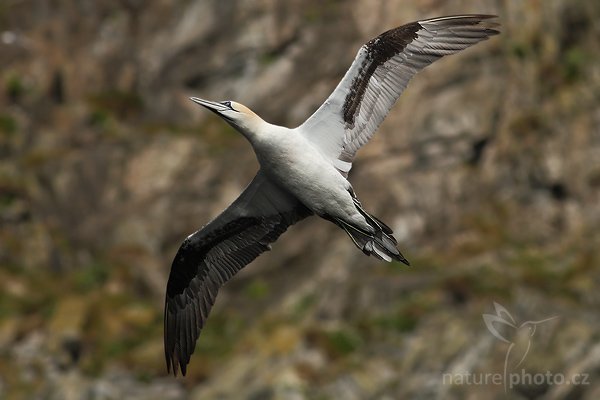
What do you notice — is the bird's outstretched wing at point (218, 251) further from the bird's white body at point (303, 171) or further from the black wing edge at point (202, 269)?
the bird's white body at point (303, 171)

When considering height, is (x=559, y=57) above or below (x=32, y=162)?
above

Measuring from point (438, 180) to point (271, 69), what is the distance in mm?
8068

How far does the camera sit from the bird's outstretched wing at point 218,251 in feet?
51.5

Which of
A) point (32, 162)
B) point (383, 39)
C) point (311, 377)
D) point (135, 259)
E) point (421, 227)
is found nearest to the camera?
point (383, 39)

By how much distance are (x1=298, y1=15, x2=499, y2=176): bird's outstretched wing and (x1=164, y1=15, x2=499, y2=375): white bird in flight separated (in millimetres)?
13

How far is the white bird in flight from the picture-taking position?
14.3 m

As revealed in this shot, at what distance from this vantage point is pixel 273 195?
15523 mm

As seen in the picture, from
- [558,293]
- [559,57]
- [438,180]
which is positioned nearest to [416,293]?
[558,293]

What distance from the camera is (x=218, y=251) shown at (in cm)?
1642

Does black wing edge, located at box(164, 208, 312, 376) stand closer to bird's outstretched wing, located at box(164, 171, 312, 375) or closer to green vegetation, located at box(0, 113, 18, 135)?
bird's outstretched wing, located at box(164, 171, 312, 375)

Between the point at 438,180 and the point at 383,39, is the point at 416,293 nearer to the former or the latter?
the point at 438,180

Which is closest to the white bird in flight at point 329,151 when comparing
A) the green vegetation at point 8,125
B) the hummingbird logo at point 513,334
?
the hummingbird logo at point 513,334

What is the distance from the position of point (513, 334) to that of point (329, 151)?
7764mm

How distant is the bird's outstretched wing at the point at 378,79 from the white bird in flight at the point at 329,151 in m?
0.01
